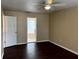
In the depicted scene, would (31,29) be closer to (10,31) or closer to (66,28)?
(10,31)

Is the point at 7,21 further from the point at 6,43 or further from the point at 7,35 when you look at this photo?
the point at 6,43

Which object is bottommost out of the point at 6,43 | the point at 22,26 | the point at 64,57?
the point at 64,57

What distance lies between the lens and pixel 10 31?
5828mm

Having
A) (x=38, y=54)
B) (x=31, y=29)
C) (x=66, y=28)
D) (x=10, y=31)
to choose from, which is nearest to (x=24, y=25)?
(x=31, y=29)

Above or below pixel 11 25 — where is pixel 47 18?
above

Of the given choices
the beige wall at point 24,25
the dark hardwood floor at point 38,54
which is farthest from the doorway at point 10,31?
the dark hardwood floor at point 38,54

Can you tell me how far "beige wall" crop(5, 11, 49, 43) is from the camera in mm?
6409

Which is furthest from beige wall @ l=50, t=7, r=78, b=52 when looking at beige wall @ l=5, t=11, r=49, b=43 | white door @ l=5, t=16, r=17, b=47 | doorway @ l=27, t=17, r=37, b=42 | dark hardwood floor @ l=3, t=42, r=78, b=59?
white door @ l=5, t=16, r=17, b=47

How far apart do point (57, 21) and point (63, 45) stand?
1696 millimetres

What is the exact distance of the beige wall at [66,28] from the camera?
4508 mm

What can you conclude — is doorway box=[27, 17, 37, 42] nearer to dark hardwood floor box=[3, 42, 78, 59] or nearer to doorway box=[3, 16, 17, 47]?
doorway box=[3, 16, 17, 47]

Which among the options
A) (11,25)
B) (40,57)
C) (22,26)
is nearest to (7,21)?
(11,25)

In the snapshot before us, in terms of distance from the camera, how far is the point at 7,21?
18.3ft

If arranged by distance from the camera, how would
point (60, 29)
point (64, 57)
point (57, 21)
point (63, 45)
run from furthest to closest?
1. point (57, 21)
2. point (60, 29)
3. point (63, 45)
4. point (64, 57)
